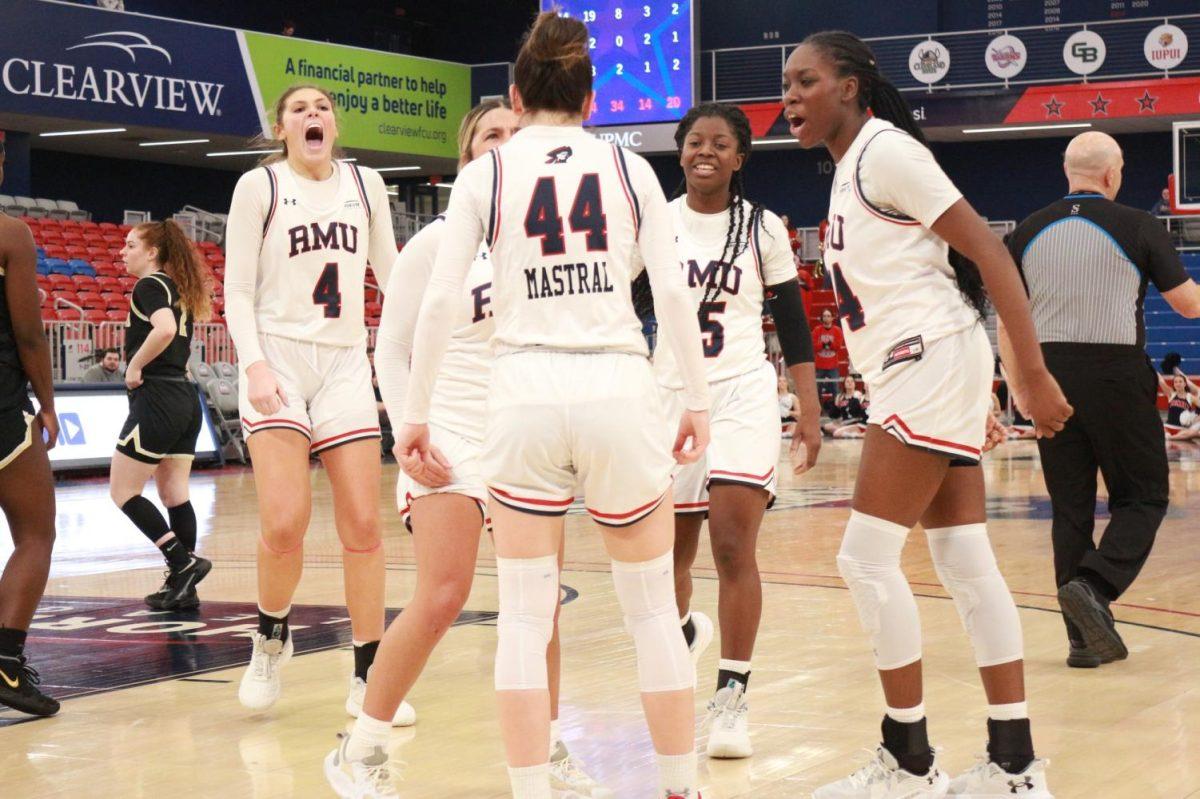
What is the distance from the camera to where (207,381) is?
17.2 meters

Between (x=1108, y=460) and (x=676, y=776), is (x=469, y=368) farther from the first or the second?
(x=1108, y=460)

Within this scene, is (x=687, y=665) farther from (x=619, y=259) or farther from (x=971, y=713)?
(x=971, y=713)

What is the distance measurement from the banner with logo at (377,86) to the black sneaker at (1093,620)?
21.8m

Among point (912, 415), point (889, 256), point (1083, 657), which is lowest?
point (1083, 657)

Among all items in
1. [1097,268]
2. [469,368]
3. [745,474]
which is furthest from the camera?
[1097,268]

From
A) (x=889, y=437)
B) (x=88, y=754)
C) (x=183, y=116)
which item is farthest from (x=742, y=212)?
(x=183, y=116)

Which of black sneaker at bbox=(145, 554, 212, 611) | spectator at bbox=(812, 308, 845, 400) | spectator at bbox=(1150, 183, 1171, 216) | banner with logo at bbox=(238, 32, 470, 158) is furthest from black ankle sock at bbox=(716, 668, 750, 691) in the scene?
banner with logo at bbox=(238, 32, 470, 158)

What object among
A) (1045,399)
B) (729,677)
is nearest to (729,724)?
(729,677)

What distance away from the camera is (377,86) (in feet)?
90.4

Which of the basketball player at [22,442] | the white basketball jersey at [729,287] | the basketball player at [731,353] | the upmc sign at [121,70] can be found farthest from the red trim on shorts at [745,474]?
the upmc sign at [121,70]

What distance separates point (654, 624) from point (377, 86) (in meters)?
25.6

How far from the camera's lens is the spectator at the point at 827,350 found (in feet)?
78.0

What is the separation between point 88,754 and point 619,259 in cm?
224

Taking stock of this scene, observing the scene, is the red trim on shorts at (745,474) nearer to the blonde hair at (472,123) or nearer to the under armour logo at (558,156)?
the blonde hair at (472,123)
